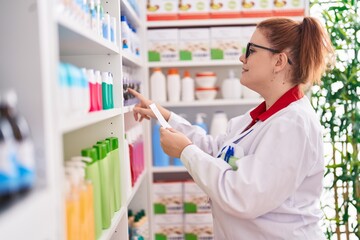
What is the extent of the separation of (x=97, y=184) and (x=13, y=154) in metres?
0.80

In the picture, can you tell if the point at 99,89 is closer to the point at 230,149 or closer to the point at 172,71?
the point at 230,149

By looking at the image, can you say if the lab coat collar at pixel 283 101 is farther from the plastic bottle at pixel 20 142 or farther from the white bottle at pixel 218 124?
the white bottle at pixel 218 124

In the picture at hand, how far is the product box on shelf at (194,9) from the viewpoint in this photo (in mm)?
3785

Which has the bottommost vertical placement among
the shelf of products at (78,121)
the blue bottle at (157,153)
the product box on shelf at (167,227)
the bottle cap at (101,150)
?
the product box on shelf at (167,227)

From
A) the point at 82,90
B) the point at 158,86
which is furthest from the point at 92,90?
the point at 158,86

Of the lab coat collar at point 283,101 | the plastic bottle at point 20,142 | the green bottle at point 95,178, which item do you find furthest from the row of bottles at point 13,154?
the lab coat collar at point 283,101

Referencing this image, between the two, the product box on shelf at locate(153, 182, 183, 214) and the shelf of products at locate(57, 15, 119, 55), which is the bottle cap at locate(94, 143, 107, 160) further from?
the product box on shelf at locate(153, 182, 183, 214)

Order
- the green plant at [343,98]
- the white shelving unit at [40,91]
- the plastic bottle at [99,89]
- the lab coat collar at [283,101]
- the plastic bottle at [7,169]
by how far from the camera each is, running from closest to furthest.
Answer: the plastic bottle at [7,169], the white shelving unit at [40,91], the plastic bottle at [99,89], the lab coat collar at [283,101], the green plant at [343,98]

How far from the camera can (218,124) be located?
12.4 feet

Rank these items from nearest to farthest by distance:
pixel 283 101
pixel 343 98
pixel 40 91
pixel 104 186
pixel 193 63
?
pixel 40 91, pixel 104 186, pixel 283 101, pixel 343 98, pixel 193 63

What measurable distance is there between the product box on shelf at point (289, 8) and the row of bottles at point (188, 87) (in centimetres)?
59

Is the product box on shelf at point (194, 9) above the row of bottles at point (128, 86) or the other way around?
above

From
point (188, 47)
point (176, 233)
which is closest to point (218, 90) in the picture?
point (188, 47)

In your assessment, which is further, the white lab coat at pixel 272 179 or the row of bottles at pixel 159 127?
the row of bottles at pixel 159 127
